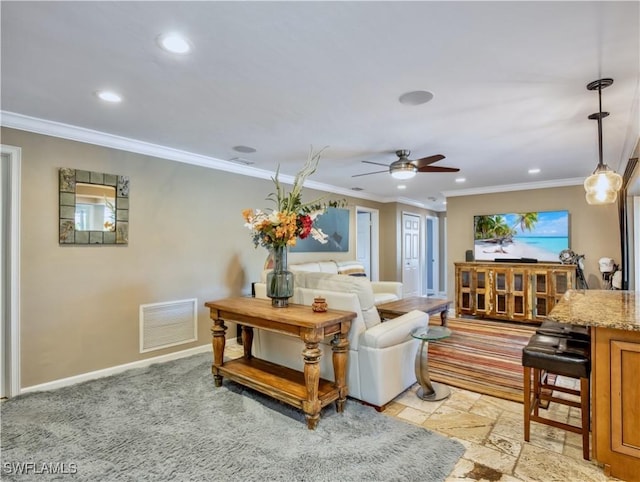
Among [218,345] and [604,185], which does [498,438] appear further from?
[218,345]

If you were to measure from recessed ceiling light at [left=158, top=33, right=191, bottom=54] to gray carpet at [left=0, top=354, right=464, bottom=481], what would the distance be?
2361 mm

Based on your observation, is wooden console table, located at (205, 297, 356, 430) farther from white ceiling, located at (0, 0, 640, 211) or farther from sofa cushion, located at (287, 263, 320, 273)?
sofa cushion, located at (287, 263, 320, 273)

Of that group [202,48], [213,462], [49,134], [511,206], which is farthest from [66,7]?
[511,206]

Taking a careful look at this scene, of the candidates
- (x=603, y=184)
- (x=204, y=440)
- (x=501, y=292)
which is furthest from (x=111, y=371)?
(x=501, y=292)

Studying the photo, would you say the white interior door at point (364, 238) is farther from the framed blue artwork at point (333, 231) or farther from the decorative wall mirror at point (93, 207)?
the decorative wall mirror at point (93, 207)

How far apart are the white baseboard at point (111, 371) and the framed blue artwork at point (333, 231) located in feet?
8.07

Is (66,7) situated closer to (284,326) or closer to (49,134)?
(49,134)

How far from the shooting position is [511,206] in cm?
602

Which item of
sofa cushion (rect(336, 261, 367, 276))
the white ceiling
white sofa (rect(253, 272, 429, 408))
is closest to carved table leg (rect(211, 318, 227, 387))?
white sofa (rect(253, 272, 429, 408))

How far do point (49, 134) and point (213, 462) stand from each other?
307 cm

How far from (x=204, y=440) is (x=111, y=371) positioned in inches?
70.2

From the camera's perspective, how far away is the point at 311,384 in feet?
7.73

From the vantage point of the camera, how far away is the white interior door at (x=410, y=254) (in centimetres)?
770

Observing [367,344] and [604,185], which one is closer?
[604,185]
